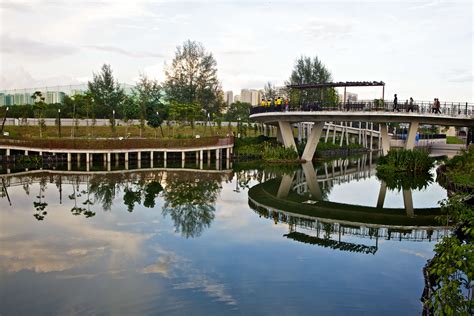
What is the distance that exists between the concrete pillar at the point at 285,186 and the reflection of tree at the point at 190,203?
3663 mm

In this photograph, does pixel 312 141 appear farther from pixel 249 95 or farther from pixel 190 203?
pixel 249 95

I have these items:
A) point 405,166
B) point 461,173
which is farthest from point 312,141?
point 461,173

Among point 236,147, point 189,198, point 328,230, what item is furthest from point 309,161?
point 328,230

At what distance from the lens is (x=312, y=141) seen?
40938 mm

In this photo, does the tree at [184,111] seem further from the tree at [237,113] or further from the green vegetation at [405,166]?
the green vegetation at [405,166]

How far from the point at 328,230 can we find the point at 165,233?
244 inches

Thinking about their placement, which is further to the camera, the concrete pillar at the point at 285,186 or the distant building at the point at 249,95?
the distant building at the point at 249,95

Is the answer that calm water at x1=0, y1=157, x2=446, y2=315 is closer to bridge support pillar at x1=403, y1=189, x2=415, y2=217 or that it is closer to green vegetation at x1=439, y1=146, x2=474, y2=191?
bridge support pillar at x1=403, y1=189, x2=415, y2=217

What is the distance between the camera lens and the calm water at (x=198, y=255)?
9.98 m

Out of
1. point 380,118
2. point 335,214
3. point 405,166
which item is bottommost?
point 335,214

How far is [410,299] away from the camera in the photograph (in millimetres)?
10375

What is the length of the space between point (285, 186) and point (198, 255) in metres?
15.4

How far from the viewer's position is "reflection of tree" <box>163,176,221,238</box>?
17.0 m

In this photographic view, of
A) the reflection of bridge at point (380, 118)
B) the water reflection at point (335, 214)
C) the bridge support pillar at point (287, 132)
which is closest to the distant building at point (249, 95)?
the bridge support pillar at point (287, 132)
